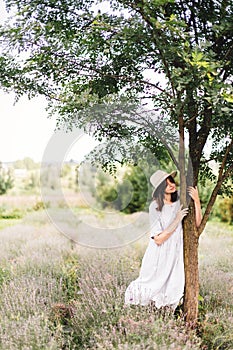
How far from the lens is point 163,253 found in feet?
12.4

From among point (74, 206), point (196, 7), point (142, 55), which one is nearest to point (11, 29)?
point (142, 55)

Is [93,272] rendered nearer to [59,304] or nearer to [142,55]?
[59,304]

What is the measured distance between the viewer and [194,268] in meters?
3.63

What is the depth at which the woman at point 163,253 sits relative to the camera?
3678 mm

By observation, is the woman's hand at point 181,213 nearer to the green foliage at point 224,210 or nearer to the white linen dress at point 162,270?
the white linen dress at point 162,270

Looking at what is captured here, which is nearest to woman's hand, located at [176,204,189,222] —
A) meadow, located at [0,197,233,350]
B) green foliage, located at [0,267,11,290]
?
meadow, located at [0,197,233,350]

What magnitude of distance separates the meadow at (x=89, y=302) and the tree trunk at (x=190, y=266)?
103 millimetres

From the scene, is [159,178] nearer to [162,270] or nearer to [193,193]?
[193,193]

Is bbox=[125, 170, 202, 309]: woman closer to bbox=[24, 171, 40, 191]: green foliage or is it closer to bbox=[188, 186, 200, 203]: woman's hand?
bbox=[188, 186, 200, 203]: woman's hand

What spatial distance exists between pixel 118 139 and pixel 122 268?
1.37 meters

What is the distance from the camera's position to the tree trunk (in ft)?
11.8

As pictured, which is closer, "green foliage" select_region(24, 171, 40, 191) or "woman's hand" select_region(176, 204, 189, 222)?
"woman's hand" select_region(176, 204, 189, 222)

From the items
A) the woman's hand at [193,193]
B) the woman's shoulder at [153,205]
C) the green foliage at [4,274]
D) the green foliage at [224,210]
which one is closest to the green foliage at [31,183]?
the green foliage at [4,274]

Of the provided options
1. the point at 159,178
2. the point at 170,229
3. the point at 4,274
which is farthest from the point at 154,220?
the point at 4,274
